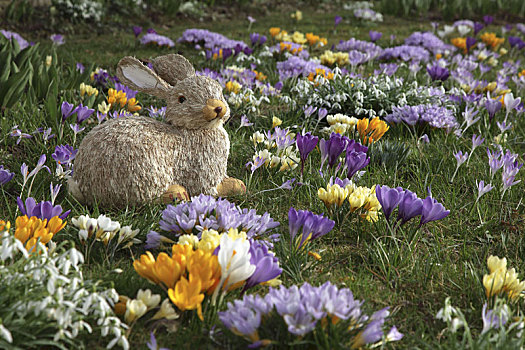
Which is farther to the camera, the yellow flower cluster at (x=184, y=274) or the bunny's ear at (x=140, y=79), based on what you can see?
the bunny's ear at (x=140, y=79)

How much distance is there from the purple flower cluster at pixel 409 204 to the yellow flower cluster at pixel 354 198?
114 mm

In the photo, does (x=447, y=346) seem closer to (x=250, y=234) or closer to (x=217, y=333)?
(x=217, y=333)

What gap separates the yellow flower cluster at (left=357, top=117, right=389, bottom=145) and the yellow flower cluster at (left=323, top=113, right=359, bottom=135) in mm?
138

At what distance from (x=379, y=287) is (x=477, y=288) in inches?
16.5

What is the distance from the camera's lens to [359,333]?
67.2 inches

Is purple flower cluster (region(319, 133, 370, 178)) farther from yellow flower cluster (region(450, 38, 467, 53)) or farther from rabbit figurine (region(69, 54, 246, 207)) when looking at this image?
yellow flower cluster (region(450, 38, 467, 53))

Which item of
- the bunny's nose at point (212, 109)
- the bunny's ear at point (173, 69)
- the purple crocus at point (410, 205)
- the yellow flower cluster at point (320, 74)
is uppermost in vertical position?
the bunny's ear at point (173, 69)

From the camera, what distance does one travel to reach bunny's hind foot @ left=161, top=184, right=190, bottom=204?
8.68 feet

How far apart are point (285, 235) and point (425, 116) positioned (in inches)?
78.5

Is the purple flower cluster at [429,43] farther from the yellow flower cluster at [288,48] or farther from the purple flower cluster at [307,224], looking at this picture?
the purple flower cluster at [307,224]

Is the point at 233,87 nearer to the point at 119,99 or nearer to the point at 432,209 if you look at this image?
the point at 119,99

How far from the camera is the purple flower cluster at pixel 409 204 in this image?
2.37 m

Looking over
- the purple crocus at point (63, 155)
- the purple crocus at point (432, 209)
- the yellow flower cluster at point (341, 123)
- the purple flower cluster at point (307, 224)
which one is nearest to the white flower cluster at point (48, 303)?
the purple flower cluster at point (307, 224)

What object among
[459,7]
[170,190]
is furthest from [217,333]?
[459,7]
